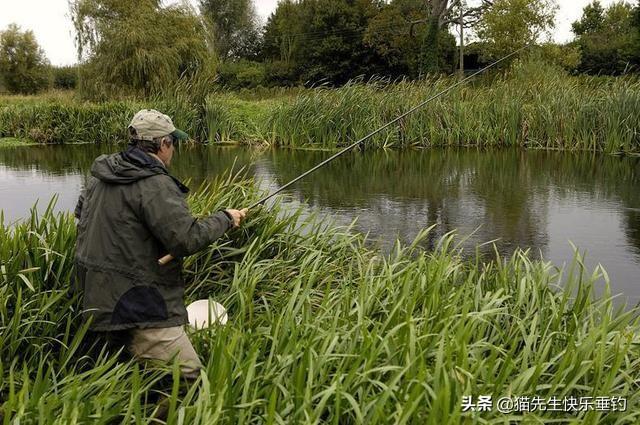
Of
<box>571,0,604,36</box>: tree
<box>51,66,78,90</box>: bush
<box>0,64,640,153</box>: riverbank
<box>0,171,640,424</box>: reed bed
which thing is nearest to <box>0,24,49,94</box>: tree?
<box>51,66,78,90</box>: bush

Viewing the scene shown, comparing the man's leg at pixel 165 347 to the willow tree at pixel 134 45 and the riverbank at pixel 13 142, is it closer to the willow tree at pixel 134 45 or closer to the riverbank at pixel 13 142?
the riverbank at pixel 13 142

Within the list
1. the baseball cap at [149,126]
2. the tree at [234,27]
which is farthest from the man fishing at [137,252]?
the tree at [234,27]

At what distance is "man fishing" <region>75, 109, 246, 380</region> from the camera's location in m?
2.88

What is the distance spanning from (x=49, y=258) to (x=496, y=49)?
24.8 meters

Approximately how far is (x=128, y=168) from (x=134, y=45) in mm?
20823

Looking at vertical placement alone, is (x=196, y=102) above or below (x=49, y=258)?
above

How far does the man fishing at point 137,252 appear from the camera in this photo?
9.45 ft

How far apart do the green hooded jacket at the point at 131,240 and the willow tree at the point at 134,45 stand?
1925cm

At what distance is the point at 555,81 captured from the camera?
50.8 feet

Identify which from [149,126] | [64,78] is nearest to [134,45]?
[149,126]

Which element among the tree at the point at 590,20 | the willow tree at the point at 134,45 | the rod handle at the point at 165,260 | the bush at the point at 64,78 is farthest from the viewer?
the tree at the point at 590,20

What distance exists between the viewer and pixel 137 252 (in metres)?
2.91

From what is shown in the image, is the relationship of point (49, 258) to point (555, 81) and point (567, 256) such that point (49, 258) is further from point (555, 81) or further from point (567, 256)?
point (555, 81)

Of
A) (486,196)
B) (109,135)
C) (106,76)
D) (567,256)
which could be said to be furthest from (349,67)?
(567,256)
